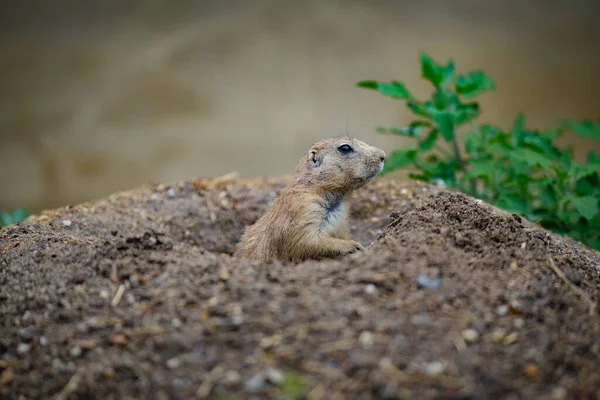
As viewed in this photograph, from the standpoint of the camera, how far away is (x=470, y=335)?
2789mm

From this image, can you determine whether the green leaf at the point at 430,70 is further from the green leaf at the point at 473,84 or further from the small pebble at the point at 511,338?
the small pebble at the point at 511,338

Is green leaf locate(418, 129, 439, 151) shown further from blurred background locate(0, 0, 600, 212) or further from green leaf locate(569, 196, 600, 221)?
blurred background locate(0, 0, 600, 212)

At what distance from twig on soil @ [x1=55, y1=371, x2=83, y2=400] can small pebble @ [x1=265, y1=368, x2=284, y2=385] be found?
2.82 ft

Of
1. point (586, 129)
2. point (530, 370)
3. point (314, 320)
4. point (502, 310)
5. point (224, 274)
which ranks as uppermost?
point (586, 129)

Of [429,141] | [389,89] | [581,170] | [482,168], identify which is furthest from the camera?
[429,141]

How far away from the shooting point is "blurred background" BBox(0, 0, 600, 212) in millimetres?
7648

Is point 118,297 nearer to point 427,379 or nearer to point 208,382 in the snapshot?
point 208,382

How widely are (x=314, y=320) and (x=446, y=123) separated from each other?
3.17m

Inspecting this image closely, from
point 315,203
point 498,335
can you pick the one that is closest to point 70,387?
point 498,335

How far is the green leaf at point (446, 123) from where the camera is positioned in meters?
5.51

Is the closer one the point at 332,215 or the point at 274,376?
the point at 274,376

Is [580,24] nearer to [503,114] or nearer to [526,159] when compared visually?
[503,114]

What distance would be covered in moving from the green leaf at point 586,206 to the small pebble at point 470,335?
8.80ft

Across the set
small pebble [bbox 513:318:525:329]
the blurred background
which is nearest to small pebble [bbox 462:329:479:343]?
small pebble [bbox 513:318:525:329]
